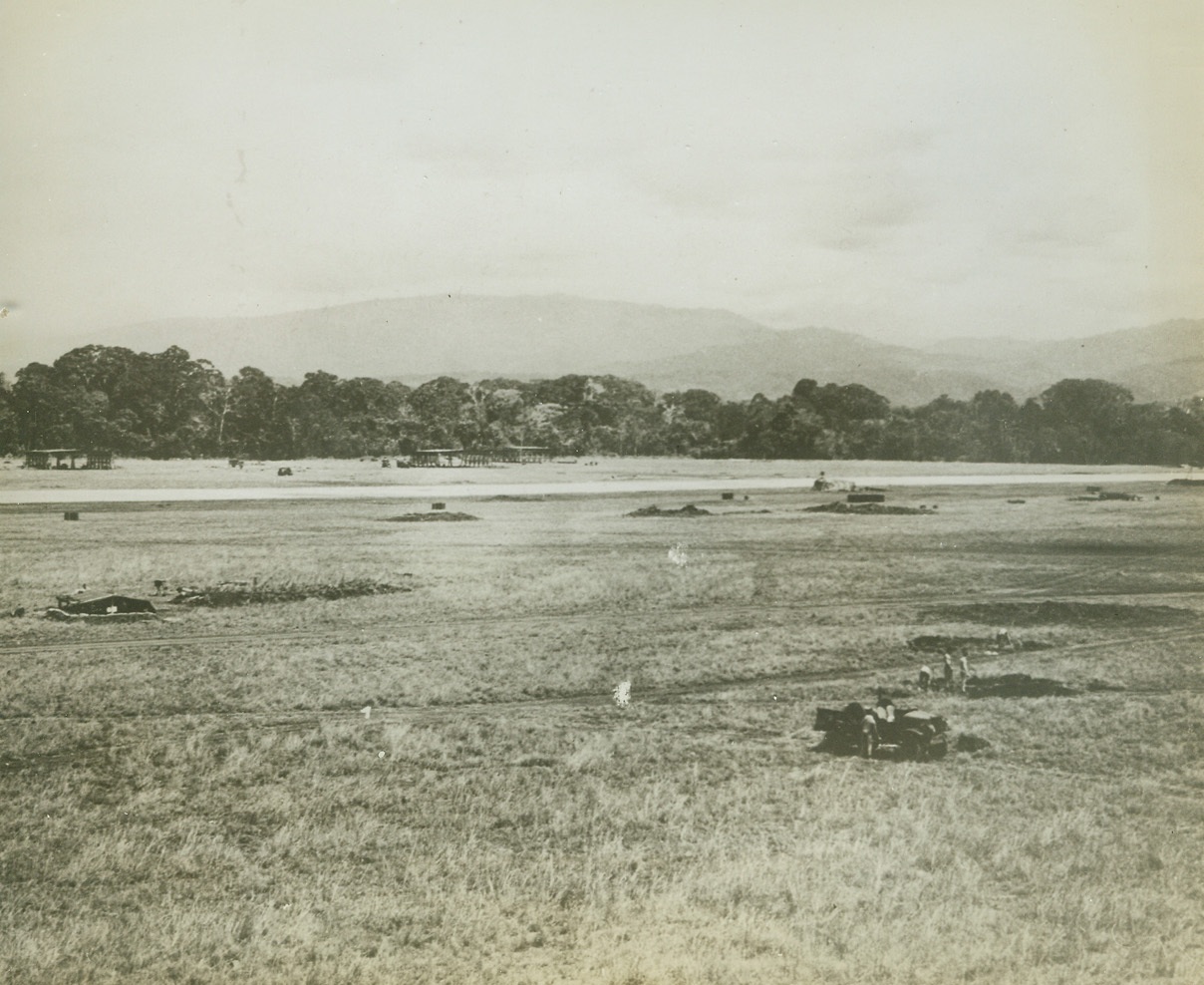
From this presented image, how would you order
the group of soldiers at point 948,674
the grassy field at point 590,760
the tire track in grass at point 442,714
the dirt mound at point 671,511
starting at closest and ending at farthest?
the grassy field at point 590,760 < the tire track in grass at point 442,714 < the group of soldiers at point 948,674 < the dirt mound at point 671,511

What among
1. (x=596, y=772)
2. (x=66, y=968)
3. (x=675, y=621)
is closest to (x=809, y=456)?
(x=675, y=621)

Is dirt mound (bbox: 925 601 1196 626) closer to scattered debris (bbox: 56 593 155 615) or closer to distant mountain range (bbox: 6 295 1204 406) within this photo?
distant mountain range (bbox: 6 295 1204 406)

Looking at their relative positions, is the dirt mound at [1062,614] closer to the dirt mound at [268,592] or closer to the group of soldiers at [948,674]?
the group of soldiers at [948,674]

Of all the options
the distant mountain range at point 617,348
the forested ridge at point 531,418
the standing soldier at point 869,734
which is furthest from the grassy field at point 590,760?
the distant mountain range at point 617,348

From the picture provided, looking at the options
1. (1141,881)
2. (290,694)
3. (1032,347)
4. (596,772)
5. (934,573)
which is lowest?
(1141,881)

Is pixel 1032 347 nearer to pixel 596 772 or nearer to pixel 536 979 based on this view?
pixel 596 772

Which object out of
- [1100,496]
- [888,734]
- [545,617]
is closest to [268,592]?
[545,617]
